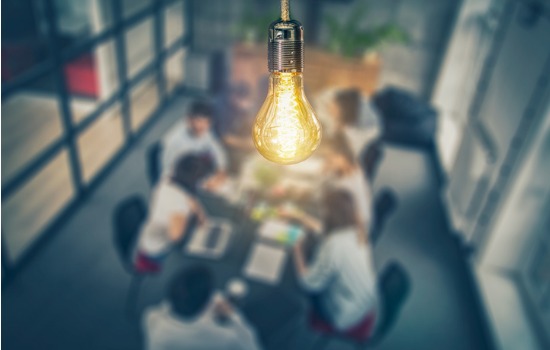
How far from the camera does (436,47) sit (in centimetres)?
691

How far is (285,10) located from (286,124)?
1.33 feet

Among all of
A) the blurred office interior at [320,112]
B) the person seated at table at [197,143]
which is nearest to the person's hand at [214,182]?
the person seated at table at [197,143]

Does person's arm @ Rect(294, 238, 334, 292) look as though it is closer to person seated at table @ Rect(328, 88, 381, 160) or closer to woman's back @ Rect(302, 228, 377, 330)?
woman's back @ Rect(302, 228, 377, 330)

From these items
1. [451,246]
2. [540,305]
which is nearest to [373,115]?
[451,246]

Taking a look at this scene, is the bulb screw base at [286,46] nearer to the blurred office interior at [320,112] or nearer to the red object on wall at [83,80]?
the blurred office interior at [320,112]

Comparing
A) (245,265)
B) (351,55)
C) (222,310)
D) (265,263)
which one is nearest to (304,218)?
(265,263)

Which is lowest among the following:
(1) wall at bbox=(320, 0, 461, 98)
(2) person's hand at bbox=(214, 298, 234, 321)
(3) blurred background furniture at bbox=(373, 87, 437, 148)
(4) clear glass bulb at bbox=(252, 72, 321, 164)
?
(3) blurred background furniture at bbox=(373, 87, 437, 148)

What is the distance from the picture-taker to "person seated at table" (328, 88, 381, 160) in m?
5.15

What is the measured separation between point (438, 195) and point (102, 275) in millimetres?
3893

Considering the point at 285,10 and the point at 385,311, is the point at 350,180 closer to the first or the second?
the point at 385,311

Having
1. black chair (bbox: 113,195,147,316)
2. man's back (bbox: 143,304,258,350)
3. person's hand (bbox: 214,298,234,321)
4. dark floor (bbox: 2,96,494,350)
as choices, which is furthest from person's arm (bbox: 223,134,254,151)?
man's back (bbox: 143,304,258,350)

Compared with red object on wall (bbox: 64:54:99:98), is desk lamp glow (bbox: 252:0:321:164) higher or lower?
higher

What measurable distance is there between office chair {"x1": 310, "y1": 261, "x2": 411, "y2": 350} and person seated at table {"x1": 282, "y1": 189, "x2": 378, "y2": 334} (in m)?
0.04

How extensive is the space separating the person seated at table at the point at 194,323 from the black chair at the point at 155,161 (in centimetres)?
173
